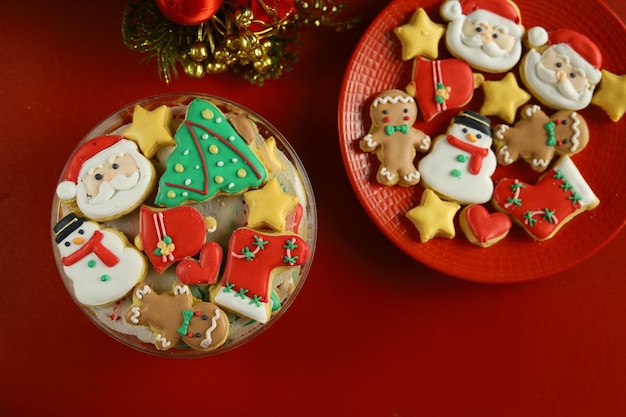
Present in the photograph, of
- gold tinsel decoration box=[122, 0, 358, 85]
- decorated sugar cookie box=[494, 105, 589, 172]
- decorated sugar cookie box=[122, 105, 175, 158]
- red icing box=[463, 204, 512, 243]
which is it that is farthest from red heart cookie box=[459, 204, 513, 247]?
decorated sugar cookie box=[122, 105, 175, 158]

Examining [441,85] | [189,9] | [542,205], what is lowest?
[542,205]

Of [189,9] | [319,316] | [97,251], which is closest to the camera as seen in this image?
[189,9]

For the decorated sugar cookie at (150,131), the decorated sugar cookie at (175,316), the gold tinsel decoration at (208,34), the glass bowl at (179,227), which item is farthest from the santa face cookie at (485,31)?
the decorated sugar cookie at (175,316)

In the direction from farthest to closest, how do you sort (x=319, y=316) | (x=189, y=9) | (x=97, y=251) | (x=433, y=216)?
(x=319, y=316) → (x=433, y=216) → (x=97, y=251) → (x=189, y=9)

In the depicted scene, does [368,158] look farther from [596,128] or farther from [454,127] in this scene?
[596,128]

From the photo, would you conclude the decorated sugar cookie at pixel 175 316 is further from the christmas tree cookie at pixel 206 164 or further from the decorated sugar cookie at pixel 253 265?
the christmas tree cookie at pixel 206 164

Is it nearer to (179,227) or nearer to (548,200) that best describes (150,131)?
(179,227)

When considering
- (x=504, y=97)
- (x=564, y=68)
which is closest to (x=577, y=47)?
(x=564, y=68)
